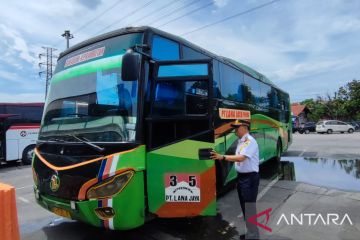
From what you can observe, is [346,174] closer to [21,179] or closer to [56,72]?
[56,72]

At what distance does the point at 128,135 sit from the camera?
466cm

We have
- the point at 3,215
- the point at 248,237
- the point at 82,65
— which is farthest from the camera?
the point at 82,65

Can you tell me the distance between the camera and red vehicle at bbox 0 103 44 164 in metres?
15.9

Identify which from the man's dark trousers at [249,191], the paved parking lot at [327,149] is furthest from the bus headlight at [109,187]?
the paved parking lot at [327,149]

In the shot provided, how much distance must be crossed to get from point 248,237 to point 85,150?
2.64 meters

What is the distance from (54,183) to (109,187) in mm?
1006

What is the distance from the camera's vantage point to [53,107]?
221 inches

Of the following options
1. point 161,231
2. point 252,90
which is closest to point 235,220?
point 161,231

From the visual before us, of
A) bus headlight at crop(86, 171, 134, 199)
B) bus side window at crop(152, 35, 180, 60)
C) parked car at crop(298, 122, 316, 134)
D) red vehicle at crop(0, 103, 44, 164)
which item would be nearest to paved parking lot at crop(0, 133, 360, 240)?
bus headlight at crop(86, 171, 134, 199)

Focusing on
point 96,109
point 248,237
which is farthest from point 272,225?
point 96,109

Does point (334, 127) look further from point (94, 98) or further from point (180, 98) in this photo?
point (94, 98)

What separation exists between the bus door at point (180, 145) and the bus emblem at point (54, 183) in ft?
4.27

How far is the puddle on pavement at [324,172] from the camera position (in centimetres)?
928

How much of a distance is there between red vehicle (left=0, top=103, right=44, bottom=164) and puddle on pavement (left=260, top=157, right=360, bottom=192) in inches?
445
